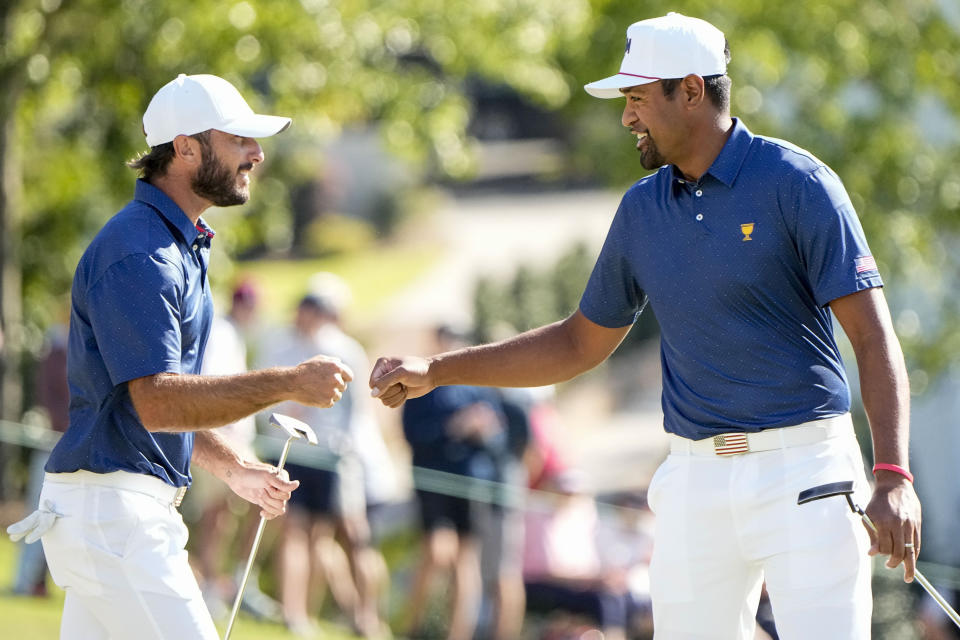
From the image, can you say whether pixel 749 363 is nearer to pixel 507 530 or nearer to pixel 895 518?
pixel 895 518

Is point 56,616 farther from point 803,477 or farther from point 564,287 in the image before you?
point 564,287

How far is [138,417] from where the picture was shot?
4168 mm

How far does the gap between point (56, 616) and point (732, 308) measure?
565 centimetres

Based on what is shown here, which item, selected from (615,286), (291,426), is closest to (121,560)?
(291,426)

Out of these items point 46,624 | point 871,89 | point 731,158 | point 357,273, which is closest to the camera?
point 731,158

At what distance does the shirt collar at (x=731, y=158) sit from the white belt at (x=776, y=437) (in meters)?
0.77

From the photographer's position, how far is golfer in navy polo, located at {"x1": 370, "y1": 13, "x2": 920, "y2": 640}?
400cm

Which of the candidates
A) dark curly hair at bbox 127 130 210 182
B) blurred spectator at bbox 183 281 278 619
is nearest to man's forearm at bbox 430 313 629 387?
dark curly hair at bbox 127 130 210 182

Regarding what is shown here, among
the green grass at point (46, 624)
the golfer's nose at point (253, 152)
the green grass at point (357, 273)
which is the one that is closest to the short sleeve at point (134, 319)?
the golfer's nose at point (253, 152)

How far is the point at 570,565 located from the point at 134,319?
5.33m

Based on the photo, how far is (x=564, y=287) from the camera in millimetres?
23000

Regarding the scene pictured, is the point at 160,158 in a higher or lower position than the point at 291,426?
higher

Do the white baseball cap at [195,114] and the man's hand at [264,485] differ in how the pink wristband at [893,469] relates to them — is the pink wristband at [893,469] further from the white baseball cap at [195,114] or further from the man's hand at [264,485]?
the white baseball cap at [195,114]

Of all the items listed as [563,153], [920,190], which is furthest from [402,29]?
[563,153]
